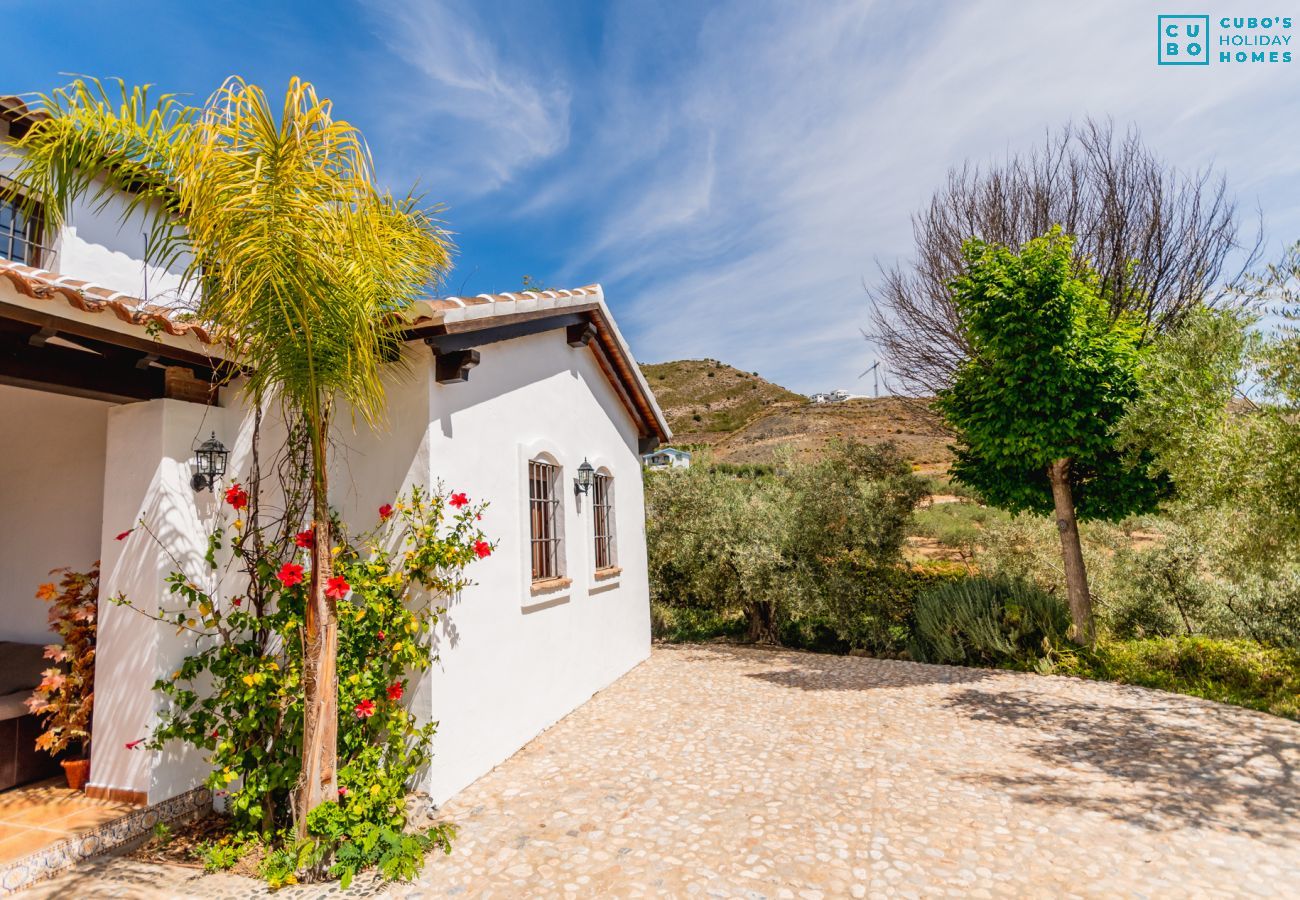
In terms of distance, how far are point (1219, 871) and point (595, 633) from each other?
270 inches

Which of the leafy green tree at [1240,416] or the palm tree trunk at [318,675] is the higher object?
the leafy green tree at [1240,416]

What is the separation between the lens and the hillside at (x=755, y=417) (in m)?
39.3

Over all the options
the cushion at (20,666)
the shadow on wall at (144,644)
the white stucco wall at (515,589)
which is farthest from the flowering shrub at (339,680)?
the cushion at (20,666)

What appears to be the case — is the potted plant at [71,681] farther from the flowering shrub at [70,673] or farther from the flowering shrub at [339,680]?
the flowering shrub at [339,680]

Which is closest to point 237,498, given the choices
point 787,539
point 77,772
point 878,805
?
point 77,772

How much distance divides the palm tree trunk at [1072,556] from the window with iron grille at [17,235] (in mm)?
15584

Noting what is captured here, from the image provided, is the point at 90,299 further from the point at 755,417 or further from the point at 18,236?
the point at 755,417

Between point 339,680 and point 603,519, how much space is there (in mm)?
5858

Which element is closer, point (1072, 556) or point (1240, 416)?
point (1240, 416)

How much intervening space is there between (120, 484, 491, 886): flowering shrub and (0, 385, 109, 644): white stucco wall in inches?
89.2

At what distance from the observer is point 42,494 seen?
659 centimetres

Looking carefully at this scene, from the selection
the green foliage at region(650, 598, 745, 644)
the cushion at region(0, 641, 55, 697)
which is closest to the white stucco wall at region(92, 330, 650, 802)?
the cushion at region(0, 641, 55, 697)

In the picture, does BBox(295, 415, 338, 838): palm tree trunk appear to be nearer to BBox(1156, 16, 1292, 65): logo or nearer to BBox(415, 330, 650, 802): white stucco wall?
BBox(415, 330, 650, 802): white stucco wall

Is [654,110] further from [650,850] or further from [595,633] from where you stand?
[650,850]
